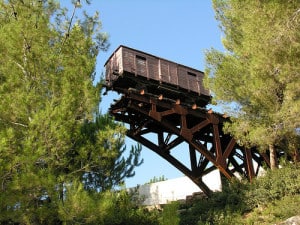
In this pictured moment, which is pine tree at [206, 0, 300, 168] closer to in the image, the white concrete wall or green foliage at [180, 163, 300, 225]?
green foliage at [180, 163, 300, 225]

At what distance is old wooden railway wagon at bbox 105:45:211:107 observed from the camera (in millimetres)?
19391

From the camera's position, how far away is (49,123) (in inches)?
355

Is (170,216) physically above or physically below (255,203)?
below

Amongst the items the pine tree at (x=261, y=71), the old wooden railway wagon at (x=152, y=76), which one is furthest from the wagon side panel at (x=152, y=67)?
the pine tree at (x=261, y=71)

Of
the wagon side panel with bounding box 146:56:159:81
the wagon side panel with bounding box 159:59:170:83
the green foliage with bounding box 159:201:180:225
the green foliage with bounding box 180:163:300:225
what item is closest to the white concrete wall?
the wagon side panel with bounding box 159:59:170:83

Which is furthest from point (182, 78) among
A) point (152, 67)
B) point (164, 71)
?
point (152, 67)

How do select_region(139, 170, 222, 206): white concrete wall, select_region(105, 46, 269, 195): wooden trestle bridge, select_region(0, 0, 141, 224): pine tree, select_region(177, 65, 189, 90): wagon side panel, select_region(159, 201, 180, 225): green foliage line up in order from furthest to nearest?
select_region(139, 170, 222, 206): white concrete wall, select_region(177, 65, 189, 90): wagon side panel, select_region(105, 46, 269, 195): wooden trestle bridge, select_region(159, 201, 180, 225): green foliage, select_region(0, 0, 141, 224): pine tree

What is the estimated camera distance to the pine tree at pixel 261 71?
34.5 feet

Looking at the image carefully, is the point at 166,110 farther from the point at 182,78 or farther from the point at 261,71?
the point at 261,71

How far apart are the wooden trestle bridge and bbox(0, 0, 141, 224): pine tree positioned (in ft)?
20.5

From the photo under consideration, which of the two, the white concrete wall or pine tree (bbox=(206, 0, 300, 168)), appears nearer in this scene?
pine tree (bbox=(206, 0, 300, 168))

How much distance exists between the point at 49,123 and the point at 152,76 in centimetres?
1149

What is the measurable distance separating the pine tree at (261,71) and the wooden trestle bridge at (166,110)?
262 centimetres

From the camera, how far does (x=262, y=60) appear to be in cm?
1152
